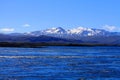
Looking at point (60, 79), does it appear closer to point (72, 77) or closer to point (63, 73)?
point (72, 77)

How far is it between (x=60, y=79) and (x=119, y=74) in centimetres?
872

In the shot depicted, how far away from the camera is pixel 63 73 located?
176ft

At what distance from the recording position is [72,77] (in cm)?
4919

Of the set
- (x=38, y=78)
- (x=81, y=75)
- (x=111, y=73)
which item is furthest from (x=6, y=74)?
(x=111, y=73)

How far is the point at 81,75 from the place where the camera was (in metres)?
51.2

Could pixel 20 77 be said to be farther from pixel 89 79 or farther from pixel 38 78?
pixel 89 79

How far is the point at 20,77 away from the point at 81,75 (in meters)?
7.05

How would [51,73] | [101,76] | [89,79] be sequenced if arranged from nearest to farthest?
[89,79] → [101,76] → [51,73]

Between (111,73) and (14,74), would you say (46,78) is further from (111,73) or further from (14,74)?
(111,73)

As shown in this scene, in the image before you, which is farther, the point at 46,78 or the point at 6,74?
the point at 6,74

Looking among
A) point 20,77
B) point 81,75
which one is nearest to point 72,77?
point 81,75

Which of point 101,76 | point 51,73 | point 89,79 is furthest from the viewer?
point 51,73

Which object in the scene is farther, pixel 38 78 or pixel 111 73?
pixel 111 73

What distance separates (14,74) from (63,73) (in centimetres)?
588
